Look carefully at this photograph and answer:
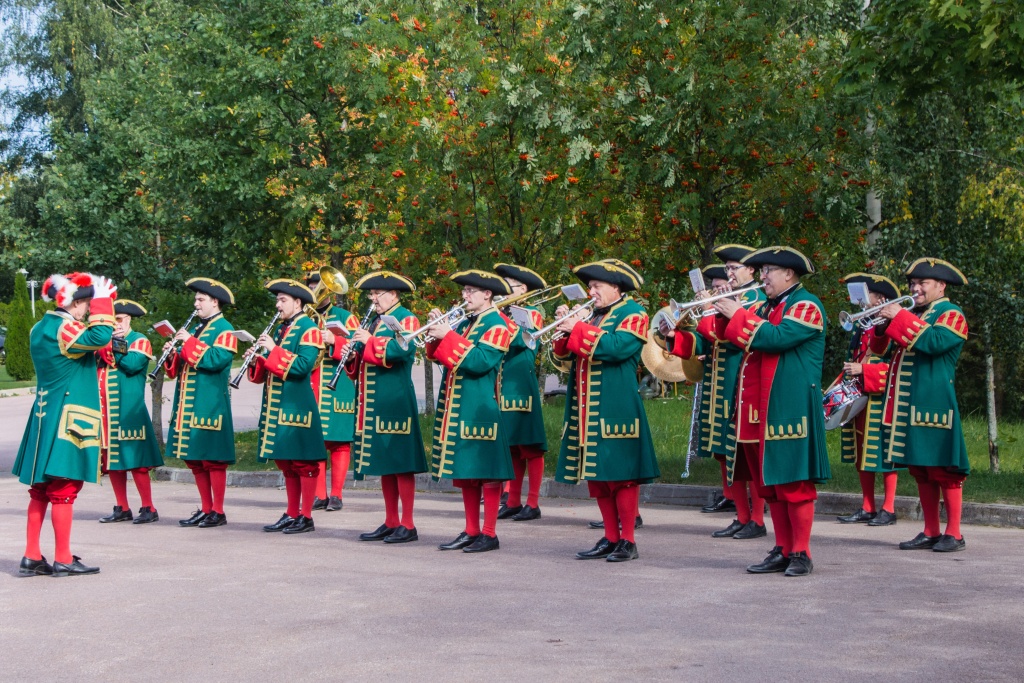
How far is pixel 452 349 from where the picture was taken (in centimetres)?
991

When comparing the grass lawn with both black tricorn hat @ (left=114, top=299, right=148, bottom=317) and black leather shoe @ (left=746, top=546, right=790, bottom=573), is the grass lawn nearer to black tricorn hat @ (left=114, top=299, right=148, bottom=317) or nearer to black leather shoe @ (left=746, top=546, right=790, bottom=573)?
black leather shoe @ (left=746, top=546, right=790, bottom=573)

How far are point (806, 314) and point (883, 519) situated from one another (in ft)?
11.2

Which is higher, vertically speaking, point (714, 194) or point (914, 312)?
point (714, 194)

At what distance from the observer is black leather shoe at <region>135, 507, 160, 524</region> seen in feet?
39.6

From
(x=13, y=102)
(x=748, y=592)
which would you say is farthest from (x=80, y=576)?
(x=13, y=102)

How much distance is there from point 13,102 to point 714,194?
1423 inches

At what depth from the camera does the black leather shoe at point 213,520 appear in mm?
11727

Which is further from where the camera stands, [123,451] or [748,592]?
[123,451]

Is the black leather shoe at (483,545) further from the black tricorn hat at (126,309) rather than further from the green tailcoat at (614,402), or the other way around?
the black tricorn hat at (126,309)

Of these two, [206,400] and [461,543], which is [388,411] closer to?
[461,543]

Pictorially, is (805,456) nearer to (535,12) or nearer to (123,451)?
(123,451)

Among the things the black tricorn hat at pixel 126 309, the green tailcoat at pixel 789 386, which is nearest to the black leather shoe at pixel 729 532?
the green tailcoat at pixel 789 386

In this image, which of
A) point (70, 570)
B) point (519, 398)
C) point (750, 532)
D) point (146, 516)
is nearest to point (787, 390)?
point (750, 532)

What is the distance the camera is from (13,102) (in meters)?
44.2
